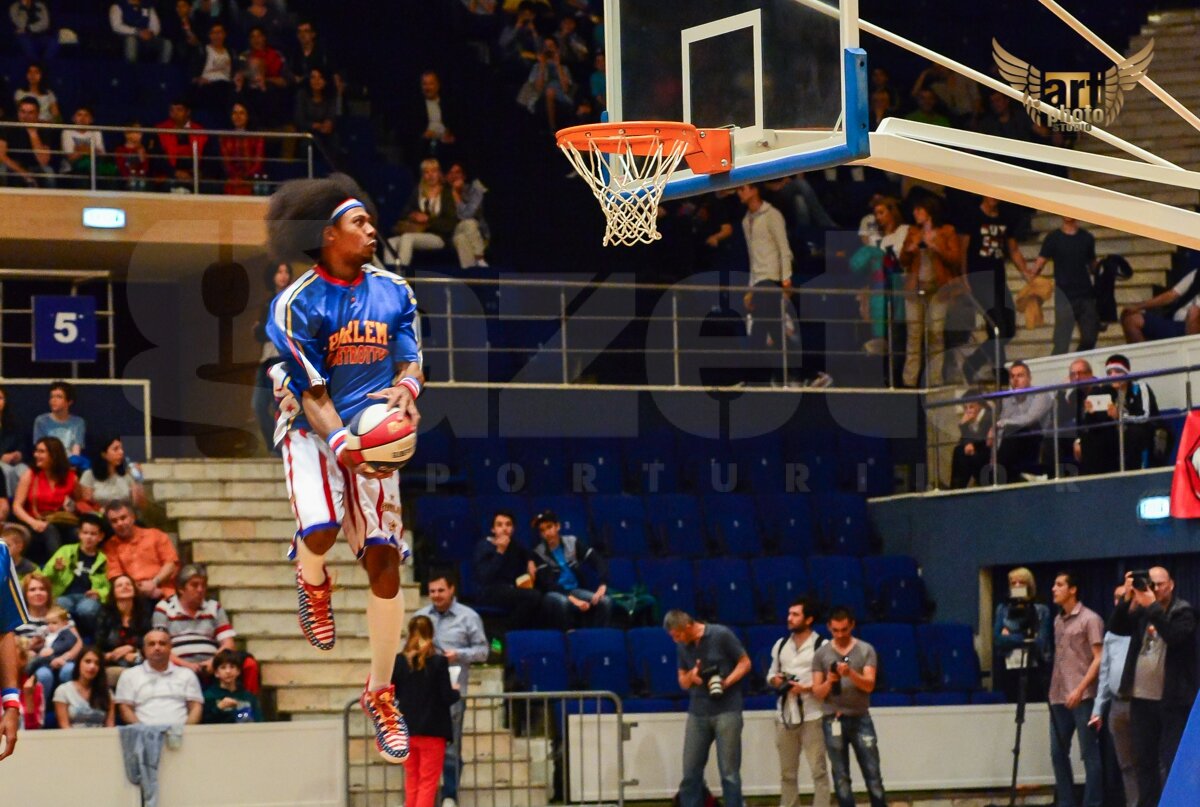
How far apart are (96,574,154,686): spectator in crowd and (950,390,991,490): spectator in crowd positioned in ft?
23.1

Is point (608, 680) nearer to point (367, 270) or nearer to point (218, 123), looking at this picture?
point (218, 123)

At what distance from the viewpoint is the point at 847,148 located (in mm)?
7680

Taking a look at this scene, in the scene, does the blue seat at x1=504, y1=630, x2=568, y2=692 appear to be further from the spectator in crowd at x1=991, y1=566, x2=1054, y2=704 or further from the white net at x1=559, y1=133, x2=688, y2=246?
the white net at x1=559, y1=133, x2=688, y2=246

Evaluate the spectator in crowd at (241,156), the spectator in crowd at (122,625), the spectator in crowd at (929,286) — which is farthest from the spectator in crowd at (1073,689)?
the spectator in crowd at (241,156)

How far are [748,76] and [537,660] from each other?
Answer: 6.75m

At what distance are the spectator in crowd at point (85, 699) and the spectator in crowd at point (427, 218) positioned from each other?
5.26 m

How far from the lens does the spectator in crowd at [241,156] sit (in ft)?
54.6

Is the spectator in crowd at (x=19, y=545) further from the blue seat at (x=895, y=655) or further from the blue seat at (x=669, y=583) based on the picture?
the blue seat at (x=895, y=655)

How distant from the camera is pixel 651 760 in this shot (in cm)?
1423

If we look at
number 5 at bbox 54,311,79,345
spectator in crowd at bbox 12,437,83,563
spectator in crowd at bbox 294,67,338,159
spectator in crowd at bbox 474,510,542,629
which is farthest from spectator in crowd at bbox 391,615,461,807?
spectator in crowd at bbox 294,67,338,159

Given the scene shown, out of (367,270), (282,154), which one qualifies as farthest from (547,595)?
(367,270)

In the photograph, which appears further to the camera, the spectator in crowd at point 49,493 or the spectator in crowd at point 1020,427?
the spectator in crowd at point 1020,427

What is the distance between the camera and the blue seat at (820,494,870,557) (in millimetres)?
16984

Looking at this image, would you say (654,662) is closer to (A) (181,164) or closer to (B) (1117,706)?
(B) (1117,706)
